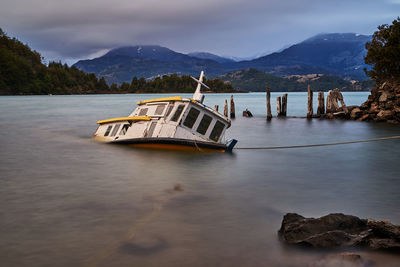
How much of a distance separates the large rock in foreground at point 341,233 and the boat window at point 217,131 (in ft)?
56.6

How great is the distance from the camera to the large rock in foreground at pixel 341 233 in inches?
417

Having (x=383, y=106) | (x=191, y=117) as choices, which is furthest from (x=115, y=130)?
(x=383, y=106)

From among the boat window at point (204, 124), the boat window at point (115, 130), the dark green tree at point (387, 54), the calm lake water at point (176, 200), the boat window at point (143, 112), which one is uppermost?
the dark green tree at point (387, 54)

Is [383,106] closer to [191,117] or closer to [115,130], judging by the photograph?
[191,117]

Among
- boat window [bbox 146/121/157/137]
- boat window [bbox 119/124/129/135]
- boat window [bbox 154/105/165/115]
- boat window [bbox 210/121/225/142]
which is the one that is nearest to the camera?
boat window [bbox 154/105/165/115]

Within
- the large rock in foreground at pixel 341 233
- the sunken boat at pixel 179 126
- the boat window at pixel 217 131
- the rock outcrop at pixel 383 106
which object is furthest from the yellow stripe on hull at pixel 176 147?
the rock outcrop at pixel 383 106

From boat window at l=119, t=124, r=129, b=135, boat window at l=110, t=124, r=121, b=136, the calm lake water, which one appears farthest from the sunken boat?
boat window at l=110, t=124, r=121, b=136

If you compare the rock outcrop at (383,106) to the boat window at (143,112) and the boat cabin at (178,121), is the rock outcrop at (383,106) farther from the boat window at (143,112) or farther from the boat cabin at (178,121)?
the boat window at (143,112)

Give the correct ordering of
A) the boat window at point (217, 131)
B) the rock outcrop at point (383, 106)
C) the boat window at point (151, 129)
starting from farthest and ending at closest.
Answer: the rock outcrop at point (383, 106) < the boat window at point (151, 129) < the boat window at point (217, 131)

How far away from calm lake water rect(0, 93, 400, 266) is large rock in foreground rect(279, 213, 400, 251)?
33cm

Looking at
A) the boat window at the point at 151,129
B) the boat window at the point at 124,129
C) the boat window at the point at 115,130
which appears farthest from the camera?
the boat window at the point at 115,130

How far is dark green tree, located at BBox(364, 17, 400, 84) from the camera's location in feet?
176

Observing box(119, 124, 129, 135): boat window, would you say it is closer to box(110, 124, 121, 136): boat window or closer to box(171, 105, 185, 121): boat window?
box(110, 124, 121, 136): boat window

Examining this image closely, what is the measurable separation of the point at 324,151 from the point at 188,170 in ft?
43.1
